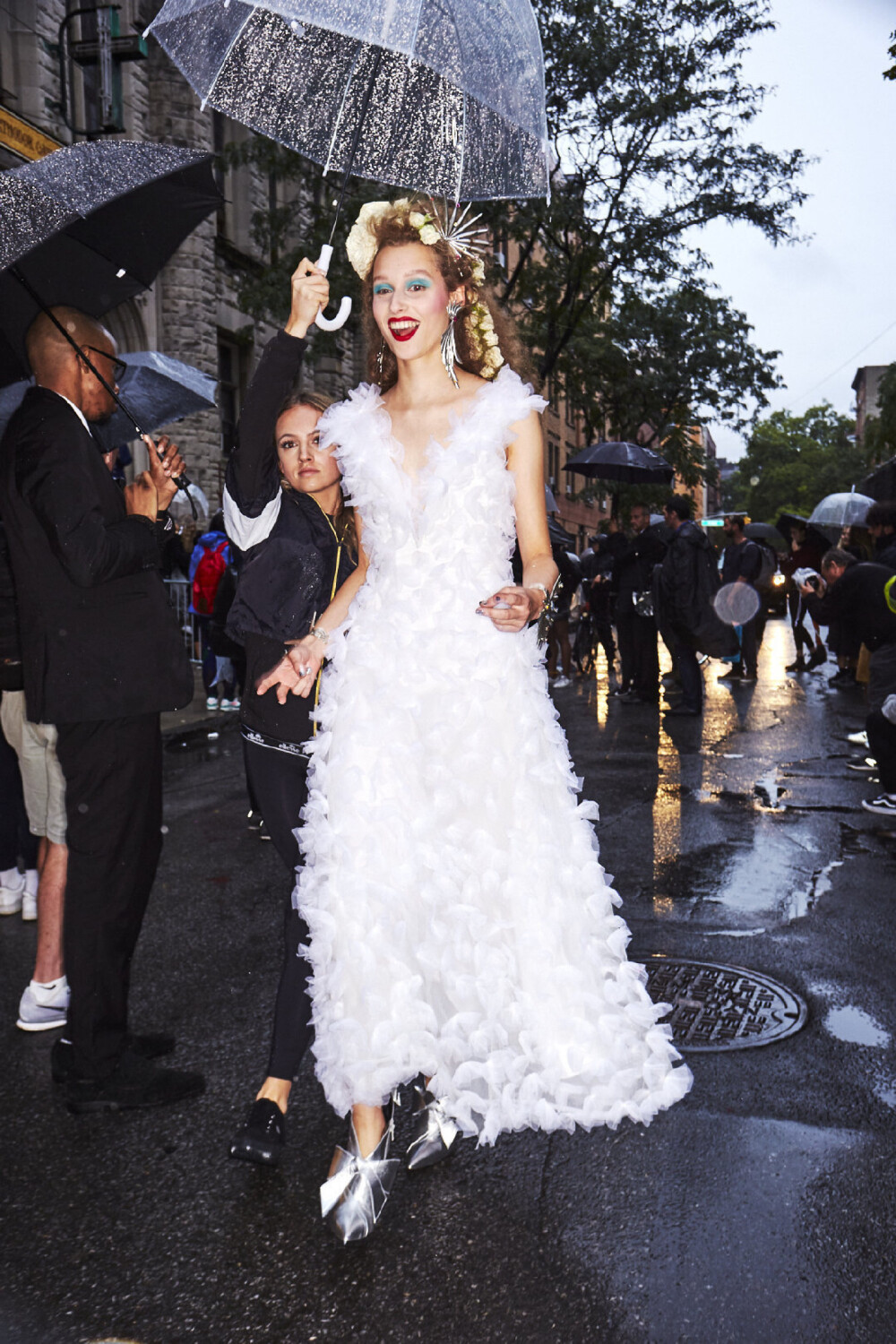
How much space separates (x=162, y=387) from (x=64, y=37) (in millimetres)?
11970

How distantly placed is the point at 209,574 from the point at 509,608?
29.1ft

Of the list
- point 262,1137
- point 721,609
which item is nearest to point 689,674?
point 721,609

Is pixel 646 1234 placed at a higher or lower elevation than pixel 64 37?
lower

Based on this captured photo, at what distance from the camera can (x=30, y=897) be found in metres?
5.32

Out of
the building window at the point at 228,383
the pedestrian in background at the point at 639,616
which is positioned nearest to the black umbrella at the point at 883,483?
the pedestrian in background at the point at 639,616

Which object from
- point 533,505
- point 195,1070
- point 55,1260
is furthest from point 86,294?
point 55,1260

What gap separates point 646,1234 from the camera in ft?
8.84

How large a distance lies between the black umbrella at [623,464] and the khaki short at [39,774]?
1022 cm

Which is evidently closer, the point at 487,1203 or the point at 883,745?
the point at 487,1203

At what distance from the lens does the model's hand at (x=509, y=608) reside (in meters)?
2.54

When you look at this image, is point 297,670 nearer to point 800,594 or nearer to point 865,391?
point 800,594

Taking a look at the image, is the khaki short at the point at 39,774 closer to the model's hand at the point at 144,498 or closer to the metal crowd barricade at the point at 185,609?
the model's hand at the point at 144,498

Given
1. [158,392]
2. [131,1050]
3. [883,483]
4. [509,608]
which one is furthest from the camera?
[883,483]

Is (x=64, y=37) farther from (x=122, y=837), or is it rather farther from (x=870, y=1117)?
(x=870, y=1117)
